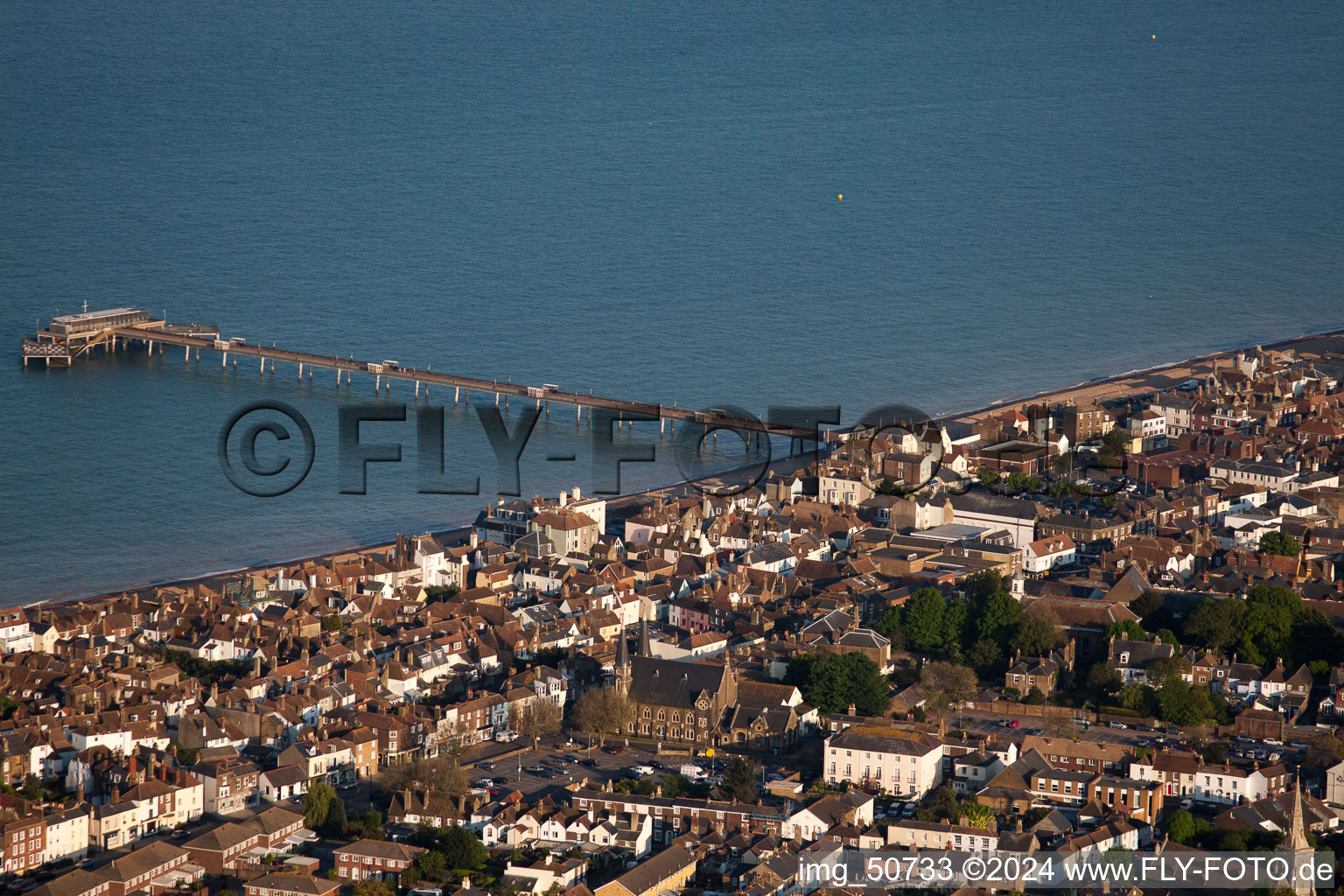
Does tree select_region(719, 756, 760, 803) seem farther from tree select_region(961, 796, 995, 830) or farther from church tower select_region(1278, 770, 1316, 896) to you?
church tower select_region(1278, 770, 1316, 896)

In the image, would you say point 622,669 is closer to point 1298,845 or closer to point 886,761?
point 886,761

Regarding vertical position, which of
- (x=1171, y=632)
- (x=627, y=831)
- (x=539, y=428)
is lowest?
(x=627, y=831)

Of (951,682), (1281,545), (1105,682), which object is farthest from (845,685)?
(1281,545)

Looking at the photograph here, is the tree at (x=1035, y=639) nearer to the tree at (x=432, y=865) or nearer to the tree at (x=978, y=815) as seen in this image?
the tree at (x=978, y=815)

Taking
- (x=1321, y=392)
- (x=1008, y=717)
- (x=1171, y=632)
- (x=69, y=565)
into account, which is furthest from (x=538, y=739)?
(x=1321, y=392)

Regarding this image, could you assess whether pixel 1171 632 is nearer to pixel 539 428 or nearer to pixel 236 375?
pixel 539 428

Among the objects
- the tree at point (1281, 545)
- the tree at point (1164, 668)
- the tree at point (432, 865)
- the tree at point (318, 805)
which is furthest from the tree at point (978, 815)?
the tree at point (1281, 545)
